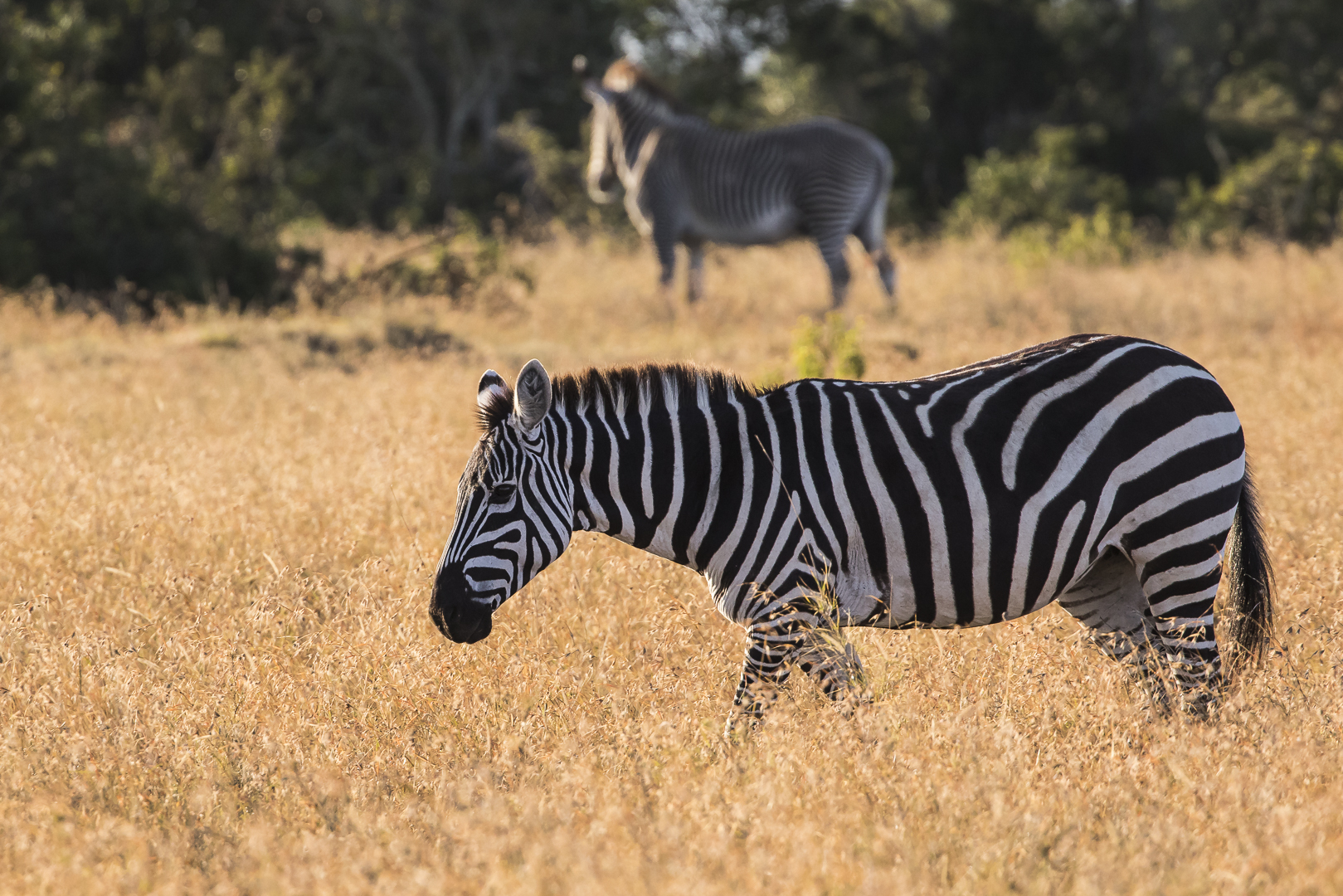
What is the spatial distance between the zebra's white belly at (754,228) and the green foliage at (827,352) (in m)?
5.14

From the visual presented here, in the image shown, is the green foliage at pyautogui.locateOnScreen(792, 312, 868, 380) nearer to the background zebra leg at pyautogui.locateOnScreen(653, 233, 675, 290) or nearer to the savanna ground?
the savanna ground

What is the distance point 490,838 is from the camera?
2.74m

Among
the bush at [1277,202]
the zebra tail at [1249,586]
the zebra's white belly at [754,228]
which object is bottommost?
the zebra tail at [1249,586]

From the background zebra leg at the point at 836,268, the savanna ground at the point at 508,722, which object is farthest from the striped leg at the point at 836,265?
the savanna ground at the point at 508,722

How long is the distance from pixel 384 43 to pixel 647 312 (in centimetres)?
1217

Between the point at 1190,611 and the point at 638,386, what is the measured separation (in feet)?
6.13

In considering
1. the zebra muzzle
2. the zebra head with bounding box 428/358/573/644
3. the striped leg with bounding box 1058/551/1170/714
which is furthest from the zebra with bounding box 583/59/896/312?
the zebra muzzle

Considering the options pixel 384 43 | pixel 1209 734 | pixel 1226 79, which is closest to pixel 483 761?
pixel 1209 734

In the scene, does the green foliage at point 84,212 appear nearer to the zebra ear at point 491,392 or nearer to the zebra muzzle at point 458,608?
the zebra ear at point 491,392

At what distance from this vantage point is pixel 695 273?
45.9 feet

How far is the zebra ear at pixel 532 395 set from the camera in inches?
142

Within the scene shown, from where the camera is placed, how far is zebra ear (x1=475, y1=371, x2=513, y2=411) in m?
3.74

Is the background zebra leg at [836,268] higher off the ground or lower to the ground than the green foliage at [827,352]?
higher

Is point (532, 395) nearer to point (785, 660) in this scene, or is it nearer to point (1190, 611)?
point (785, 660)
